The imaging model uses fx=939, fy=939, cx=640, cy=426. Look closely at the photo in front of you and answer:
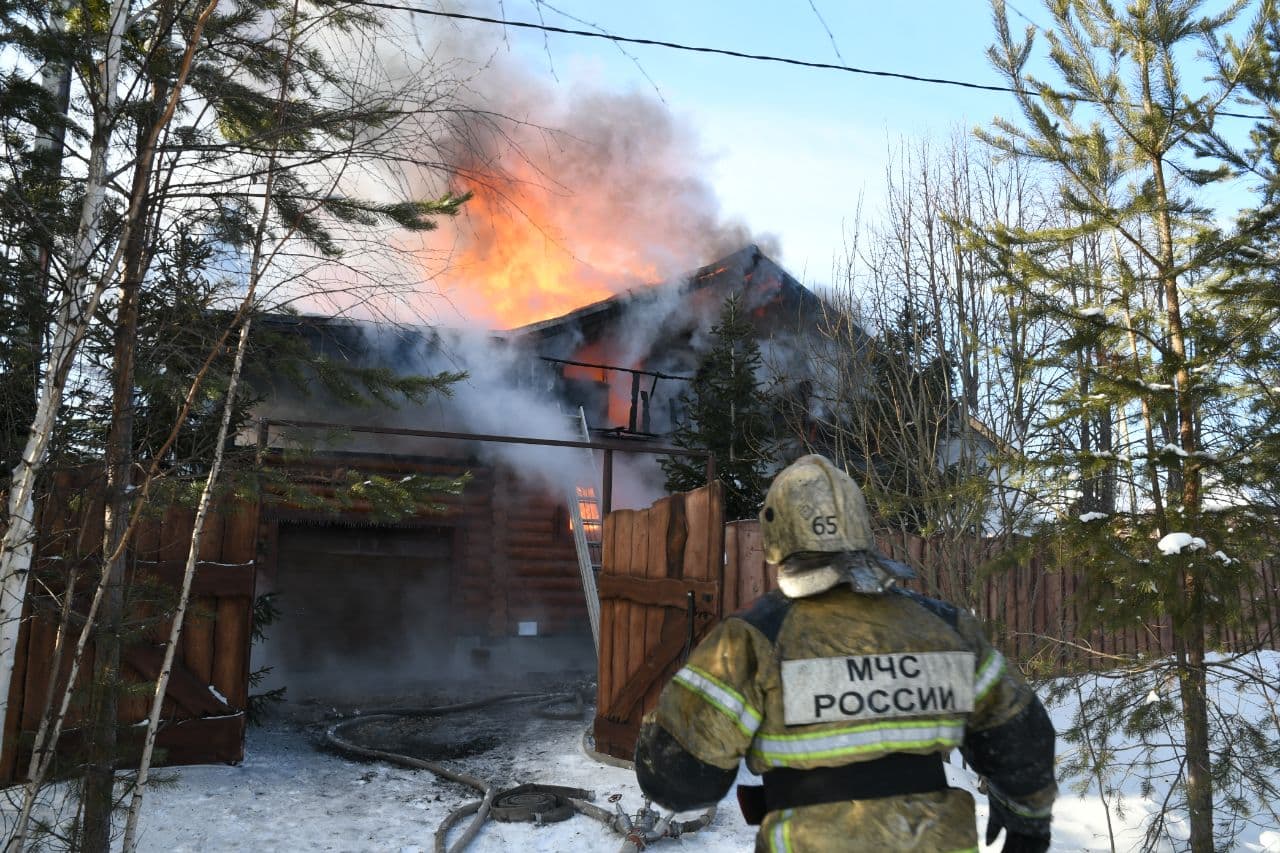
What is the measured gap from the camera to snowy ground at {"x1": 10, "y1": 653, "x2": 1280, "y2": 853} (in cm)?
545

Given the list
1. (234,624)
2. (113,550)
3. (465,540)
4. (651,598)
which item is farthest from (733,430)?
(113,550)

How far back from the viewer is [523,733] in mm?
9391

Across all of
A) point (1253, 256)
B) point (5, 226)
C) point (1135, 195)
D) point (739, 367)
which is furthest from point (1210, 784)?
point (739, 367)

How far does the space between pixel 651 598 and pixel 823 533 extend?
16.7 feet

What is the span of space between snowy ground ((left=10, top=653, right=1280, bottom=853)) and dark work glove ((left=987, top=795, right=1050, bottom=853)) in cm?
264

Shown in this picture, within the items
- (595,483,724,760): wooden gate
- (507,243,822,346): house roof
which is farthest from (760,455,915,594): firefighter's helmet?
(507,243,822,346): house roof

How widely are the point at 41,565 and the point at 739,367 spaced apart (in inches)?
385

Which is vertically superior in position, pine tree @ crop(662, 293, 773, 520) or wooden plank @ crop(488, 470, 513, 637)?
pine tree @ crop(662, 293, 773, 520)

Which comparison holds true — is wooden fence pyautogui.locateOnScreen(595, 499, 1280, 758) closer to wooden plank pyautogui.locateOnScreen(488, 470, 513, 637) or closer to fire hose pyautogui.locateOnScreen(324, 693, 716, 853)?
fire hose pyautogui.locateOnScreen(324, 693, 716, 853)

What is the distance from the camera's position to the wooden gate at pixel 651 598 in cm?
686

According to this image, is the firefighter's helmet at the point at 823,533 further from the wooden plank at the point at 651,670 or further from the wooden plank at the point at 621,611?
the wooden plank at the point at 621,611

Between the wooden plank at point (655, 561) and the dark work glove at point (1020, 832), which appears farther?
the wooden plank at point (655, 561)

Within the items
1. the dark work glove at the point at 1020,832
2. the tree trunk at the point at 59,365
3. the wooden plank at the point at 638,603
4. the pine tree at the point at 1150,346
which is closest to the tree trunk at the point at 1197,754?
the pine tree at the point at 1150,346

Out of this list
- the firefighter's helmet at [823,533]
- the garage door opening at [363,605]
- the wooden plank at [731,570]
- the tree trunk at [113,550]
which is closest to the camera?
the firefighter's helmet at [823,533]
